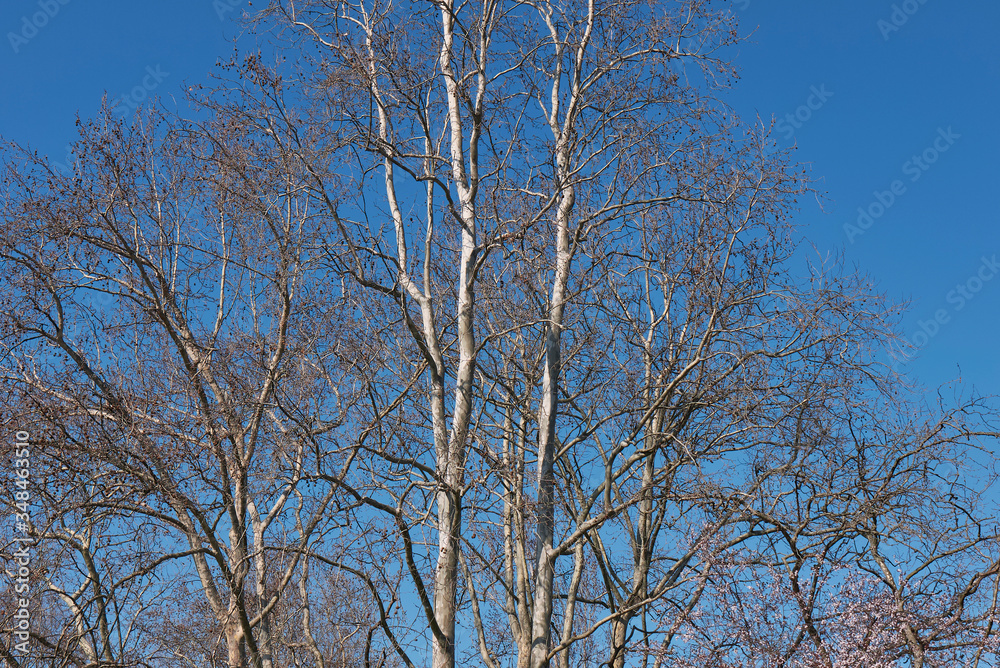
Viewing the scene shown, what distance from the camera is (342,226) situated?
767 centimetres

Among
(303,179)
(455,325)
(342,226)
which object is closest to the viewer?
(342,226)

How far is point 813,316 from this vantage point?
334 inches

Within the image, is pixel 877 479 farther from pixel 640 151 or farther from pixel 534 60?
pixel 534 60

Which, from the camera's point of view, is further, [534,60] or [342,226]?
[534,60]

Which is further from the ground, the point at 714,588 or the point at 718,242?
the point at 718,242

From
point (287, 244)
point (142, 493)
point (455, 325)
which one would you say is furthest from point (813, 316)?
point (142, 493)

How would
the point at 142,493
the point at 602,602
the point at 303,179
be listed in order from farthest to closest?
the point at 602,602, the point at 303,179, the point at 142,493

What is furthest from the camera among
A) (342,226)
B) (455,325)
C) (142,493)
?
(455,325)

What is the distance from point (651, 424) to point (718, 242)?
2748mm

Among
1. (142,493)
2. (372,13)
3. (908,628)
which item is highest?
Result: (372,13)

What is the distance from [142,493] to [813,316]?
6369mm

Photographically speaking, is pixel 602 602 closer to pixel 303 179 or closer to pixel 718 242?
pixel 718 242

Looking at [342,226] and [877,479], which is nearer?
[342,226]

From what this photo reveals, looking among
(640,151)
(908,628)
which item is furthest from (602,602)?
(640,151)
